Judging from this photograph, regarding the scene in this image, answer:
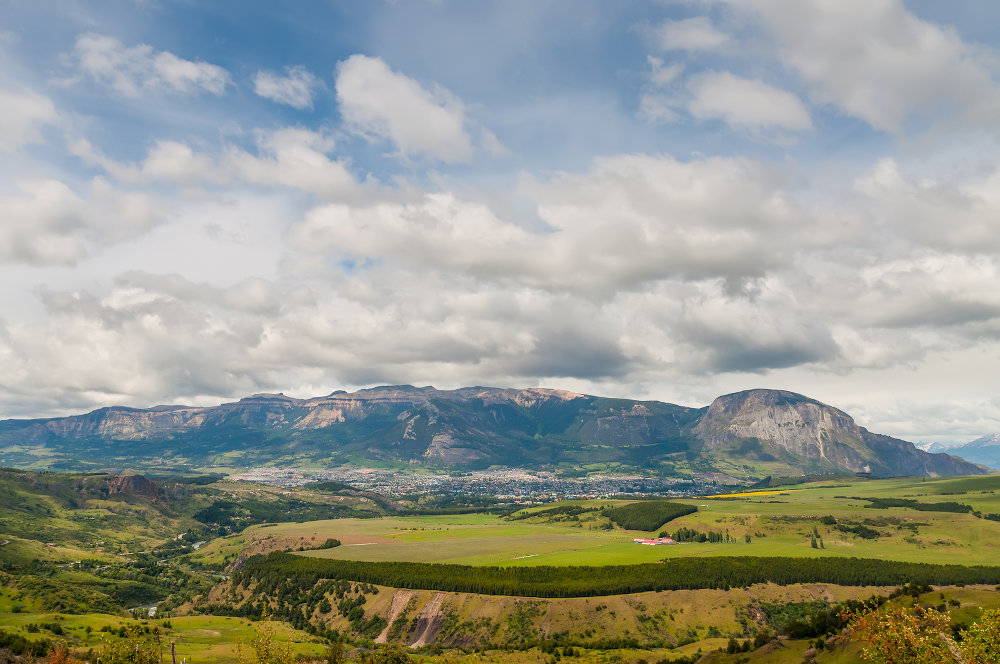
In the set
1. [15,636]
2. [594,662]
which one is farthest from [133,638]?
[594,662]

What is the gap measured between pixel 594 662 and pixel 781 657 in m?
49.6

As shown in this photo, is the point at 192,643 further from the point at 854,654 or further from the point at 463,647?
the point at 854,654

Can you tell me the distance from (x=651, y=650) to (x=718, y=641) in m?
21.6

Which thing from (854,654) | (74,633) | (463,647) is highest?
(854,654)

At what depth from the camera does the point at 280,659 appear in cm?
8581

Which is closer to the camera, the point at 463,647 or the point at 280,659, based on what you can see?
the point at 280,659

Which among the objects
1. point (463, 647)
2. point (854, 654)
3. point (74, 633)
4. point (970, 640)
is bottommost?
point (463, 647)

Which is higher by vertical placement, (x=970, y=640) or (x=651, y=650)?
(x=970, y=640)

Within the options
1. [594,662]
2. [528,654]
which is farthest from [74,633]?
[594,662]

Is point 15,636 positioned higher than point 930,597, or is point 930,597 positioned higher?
point 930,597

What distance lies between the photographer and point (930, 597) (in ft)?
450

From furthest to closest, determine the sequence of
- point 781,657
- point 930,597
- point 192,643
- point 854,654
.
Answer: point 192,643 < point 930,597 < point 781,657 < point 854,654

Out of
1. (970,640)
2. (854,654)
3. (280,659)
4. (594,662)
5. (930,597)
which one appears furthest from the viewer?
(594,662)

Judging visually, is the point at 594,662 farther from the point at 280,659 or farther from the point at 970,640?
the point at 970,640
